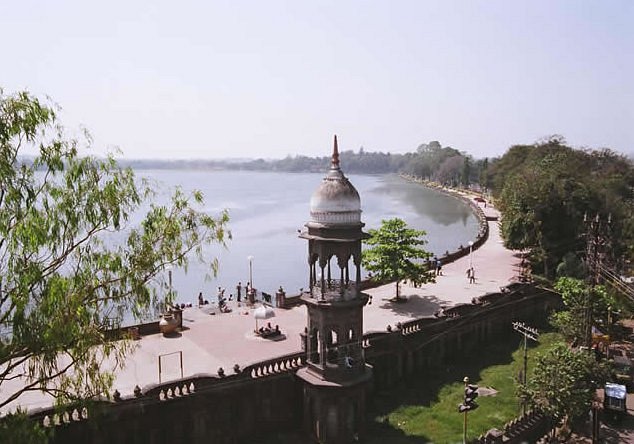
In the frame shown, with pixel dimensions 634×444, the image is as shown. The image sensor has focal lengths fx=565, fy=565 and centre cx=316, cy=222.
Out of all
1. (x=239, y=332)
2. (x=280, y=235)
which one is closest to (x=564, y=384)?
(x=239, y=332)

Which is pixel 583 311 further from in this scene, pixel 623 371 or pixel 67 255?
pixel 67 255

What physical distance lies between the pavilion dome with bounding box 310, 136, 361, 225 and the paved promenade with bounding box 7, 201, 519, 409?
6.31m

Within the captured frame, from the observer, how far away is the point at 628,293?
27.2m

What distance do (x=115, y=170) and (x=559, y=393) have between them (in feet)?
54.2

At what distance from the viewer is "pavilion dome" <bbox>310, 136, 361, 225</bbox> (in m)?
19.3

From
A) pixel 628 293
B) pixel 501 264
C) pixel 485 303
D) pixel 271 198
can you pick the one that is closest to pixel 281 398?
pixel 485 303

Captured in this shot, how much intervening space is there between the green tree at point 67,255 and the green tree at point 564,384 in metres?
13.8

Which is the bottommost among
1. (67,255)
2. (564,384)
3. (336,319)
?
(564,384)

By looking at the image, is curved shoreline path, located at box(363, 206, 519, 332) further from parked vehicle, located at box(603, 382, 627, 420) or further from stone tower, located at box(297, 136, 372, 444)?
parked vehicle, located at box(603, 382, 627, 420)

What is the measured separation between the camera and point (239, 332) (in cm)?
2722

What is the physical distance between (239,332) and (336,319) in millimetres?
8803

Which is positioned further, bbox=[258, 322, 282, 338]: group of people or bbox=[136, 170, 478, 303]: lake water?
bbox=[136, 170, 478, 303]: lake water

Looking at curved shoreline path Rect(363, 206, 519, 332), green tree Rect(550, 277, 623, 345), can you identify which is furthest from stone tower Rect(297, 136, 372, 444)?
green tree Rect(550, 277, 623, 345)

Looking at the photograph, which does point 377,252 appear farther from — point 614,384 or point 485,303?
point 614,384
